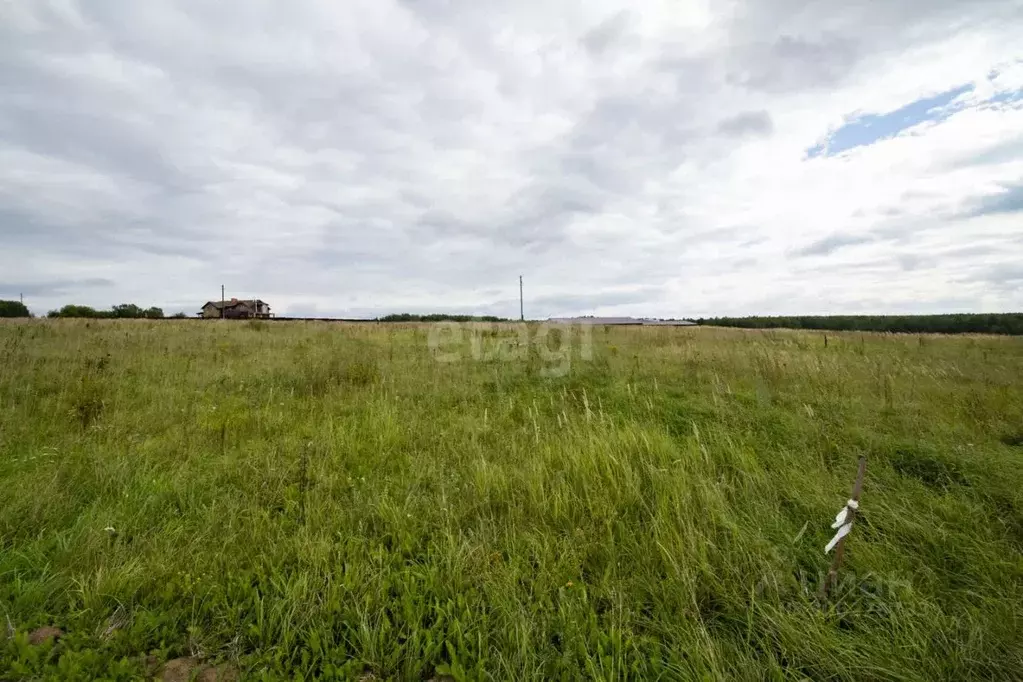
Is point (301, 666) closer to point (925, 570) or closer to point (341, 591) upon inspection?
point (341, 591)

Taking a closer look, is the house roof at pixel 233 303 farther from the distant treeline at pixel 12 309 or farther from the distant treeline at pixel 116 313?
the distant treeline at pixel 12 309

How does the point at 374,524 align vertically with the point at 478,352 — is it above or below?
below

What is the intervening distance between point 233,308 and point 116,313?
61.0 ft

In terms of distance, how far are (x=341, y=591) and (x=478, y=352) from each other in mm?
9444

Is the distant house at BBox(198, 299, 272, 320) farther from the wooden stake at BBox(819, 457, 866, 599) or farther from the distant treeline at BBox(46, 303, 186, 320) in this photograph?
the wooden stake at BBox(819, 457, 866, 599)

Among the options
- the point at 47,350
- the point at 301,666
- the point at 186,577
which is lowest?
the point at 301,666

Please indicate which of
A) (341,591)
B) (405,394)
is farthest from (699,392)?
(341,591)

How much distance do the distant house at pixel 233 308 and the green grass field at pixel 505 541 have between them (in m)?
60.1

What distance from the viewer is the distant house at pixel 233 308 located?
56934 mm

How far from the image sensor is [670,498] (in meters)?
3.01

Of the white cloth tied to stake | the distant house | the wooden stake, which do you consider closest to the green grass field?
the wooden stake

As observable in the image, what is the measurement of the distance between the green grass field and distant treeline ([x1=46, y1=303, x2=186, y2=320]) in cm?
3617

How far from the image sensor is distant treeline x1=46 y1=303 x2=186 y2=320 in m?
33.3

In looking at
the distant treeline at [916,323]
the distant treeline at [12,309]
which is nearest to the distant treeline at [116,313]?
the distant treeline at [12,309]
